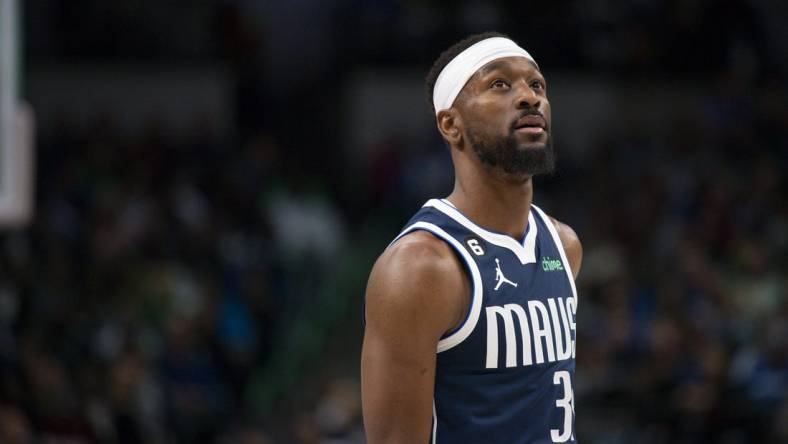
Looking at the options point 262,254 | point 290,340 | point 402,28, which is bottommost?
point 290,340

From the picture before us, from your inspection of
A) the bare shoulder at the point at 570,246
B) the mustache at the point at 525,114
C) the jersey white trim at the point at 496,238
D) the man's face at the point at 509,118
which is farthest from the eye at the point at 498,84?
the bare shoulder at the point at 570,246

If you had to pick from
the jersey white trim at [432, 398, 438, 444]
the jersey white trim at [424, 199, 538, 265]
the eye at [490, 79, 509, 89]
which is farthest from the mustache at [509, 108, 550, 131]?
the jersey white trim at [432, 398, 438, 444]

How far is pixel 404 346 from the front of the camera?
3.87 m

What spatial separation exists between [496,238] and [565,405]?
0.57 metres

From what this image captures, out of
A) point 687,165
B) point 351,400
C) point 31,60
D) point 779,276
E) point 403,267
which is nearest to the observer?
point 403,267

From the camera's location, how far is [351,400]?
10.3 metres

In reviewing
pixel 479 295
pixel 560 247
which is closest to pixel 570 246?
pixel 560 247

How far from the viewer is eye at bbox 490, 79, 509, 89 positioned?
422cm

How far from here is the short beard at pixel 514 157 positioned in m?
4.12

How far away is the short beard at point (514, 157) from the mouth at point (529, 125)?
0.12 feet

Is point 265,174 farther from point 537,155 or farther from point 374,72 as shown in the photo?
point 537,155

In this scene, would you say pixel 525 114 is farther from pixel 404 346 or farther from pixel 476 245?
pixel 404 346

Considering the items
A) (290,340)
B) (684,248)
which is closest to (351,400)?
(290,340)

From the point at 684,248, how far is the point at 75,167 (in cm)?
573
